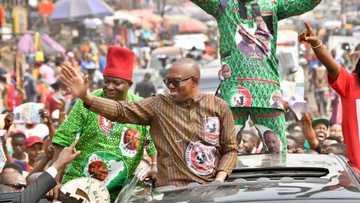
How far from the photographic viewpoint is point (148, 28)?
4500 cm

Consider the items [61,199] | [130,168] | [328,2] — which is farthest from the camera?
[328,2]

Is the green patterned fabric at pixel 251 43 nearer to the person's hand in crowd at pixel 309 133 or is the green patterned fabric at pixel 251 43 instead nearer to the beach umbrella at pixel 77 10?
the person's hand in crowd at pixel 309 133

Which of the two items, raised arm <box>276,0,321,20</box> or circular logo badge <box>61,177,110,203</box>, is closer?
circular logo badge <box>61,177,110,203</box>

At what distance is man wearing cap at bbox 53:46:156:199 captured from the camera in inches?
322

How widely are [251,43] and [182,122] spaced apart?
1.90 metres

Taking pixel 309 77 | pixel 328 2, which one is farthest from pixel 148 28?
pixel 309 77

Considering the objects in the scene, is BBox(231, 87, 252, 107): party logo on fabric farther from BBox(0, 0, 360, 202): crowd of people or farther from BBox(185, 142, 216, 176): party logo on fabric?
BBox(185, 142, 216, 176): party logo on fabric

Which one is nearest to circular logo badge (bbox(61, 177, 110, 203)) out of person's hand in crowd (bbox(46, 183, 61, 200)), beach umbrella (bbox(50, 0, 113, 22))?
person's hand in crowd (bbox(46, 183, 61, 200))

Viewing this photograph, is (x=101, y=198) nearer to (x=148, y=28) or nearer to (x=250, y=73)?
(x=250, y=73)

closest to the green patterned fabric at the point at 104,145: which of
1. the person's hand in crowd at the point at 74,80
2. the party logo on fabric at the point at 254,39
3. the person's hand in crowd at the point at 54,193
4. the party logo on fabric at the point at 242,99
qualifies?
the person's hand in crowd at the point at 54,193

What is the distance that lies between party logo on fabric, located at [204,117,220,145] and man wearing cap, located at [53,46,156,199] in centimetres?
124

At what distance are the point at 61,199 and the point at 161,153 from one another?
778 mm

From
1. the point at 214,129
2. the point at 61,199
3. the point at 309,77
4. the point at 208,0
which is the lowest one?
the point at 309,77

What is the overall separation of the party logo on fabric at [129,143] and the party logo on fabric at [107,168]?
68 mm
